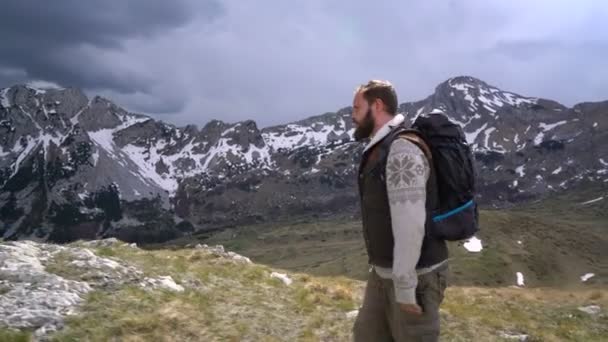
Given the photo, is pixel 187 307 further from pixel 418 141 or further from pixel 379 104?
pixel 418 141

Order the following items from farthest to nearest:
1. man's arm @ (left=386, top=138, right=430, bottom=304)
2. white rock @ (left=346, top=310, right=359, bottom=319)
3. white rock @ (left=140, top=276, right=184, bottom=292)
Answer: white rock @ (left=346, top=310, right=359, bottom=319), white rock @ (left=140, top=276, right=184, bottom=292), man's arm @ (left=386, top=138, right=430, bottom=304)

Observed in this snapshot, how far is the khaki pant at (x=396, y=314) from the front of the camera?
6.81 metres

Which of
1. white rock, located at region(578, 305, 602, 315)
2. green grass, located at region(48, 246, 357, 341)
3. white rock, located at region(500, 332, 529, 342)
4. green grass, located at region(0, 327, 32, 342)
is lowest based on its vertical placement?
white rock, located at region(578, 305, 602, 315)

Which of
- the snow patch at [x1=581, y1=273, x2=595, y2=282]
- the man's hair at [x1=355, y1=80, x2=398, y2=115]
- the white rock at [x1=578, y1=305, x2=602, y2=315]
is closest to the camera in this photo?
the man's hair at [x1=355, y1=80, x2=398, y2=115]

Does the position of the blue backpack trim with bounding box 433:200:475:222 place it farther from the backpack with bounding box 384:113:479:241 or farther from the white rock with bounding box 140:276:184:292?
the white rock with bounding box 140:276:184:292

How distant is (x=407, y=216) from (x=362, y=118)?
1.65 metres

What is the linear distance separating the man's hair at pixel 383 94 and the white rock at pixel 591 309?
645 inches

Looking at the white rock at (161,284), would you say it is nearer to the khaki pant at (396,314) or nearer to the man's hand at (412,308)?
the khaki pant at (396,314)

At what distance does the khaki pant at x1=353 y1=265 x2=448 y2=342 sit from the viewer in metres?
6.81

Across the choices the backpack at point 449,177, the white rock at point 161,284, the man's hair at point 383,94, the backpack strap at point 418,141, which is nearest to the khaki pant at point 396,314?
the backpack at point 449,177

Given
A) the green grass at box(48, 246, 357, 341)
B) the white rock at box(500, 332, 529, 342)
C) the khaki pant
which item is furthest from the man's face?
the white rock at box(500, 332, 529, 342)

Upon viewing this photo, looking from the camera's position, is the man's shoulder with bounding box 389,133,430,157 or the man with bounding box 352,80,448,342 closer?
the man with bounding box 352,80,448,342

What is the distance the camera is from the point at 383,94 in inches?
287

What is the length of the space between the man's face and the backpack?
453mm
